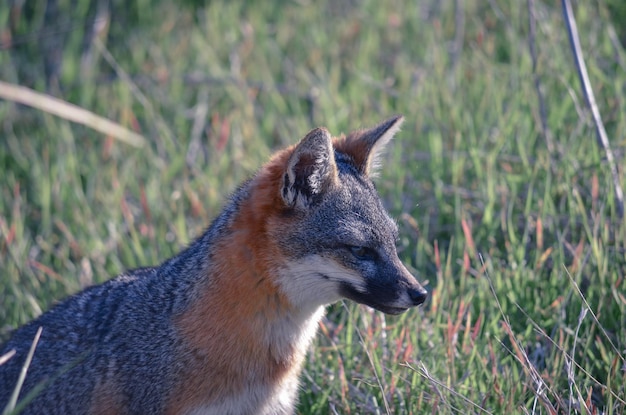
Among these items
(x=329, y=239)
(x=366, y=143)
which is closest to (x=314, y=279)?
(x=329, y=239)

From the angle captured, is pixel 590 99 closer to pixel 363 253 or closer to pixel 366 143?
pixel 366 143

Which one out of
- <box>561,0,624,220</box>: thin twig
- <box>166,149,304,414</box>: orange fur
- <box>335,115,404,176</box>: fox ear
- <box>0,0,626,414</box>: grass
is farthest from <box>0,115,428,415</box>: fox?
<box>561,0,624,220</box>: thin twig

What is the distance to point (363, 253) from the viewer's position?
3695 mm

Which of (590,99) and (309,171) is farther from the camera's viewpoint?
(590,99)

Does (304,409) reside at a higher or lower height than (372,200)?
lower

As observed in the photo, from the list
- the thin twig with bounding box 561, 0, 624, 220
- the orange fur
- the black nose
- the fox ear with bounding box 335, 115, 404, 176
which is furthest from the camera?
the thin twig with bounding box 561, 0, 624, 220

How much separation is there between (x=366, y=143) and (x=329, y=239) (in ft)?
2.19

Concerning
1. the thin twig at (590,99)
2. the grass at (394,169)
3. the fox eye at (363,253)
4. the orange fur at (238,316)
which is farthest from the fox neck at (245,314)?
the thin twig at (590,99)

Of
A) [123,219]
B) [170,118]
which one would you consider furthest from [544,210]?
[170,118]

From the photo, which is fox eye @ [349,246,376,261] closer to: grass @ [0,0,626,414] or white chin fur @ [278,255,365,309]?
white chin fur @ [278,255,365,309]

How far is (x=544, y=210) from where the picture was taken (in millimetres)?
5023

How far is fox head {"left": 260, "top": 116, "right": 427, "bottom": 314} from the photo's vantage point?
3.64 m

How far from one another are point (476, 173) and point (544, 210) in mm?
732

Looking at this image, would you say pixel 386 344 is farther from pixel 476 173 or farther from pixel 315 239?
pixel 476 173
